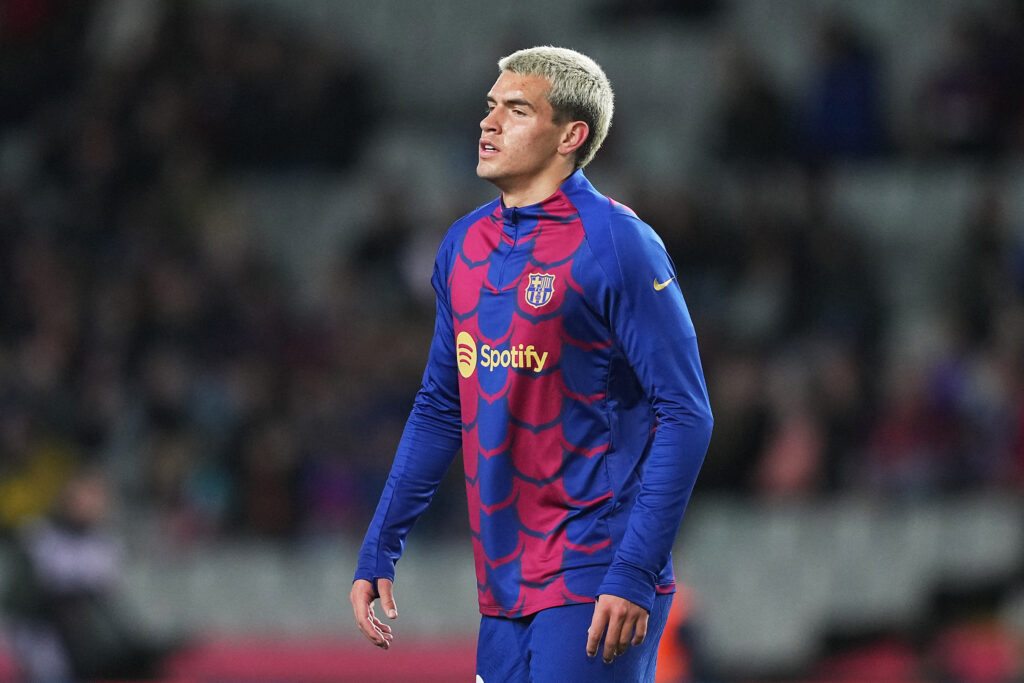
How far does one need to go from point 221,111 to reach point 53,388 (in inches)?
108

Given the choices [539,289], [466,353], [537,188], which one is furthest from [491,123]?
[466,353]

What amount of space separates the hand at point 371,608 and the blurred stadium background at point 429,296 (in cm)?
328

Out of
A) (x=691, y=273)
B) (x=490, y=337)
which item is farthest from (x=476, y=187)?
(x=490, y=337)

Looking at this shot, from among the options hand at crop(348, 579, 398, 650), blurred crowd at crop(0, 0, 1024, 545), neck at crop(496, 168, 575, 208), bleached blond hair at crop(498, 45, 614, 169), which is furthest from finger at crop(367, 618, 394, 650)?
blurred crowd at crop(0, 0, 1024, 545)

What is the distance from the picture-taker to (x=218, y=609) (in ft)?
28.5

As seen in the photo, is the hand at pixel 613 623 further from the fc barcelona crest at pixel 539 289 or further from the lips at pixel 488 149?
the lips at pixel 488 149

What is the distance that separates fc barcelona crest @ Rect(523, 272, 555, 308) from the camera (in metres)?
3.30

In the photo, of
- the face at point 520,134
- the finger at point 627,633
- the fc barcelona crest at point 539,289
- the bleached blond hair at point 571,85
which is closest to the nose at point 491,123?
the face at point 520,134

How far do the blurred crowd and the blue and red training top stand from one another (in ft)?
17.7

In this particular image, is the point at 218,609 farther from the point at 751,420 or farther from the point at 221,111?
the point at 221,111

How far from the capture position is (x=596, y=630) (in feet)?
10.1

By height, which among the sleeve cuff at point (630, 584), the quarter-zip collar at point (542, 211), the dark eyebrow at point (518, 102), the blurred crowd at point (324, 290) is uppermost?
the dark eyebrow at point (518, 102)

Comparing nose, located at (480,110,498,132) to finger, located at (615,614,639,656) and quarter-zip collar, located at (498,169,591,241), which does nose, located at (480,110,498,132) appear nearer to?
quarter-zip collar, located at (498,169,591,241)

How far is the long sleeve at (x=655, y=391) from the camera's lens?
313 centimetres
